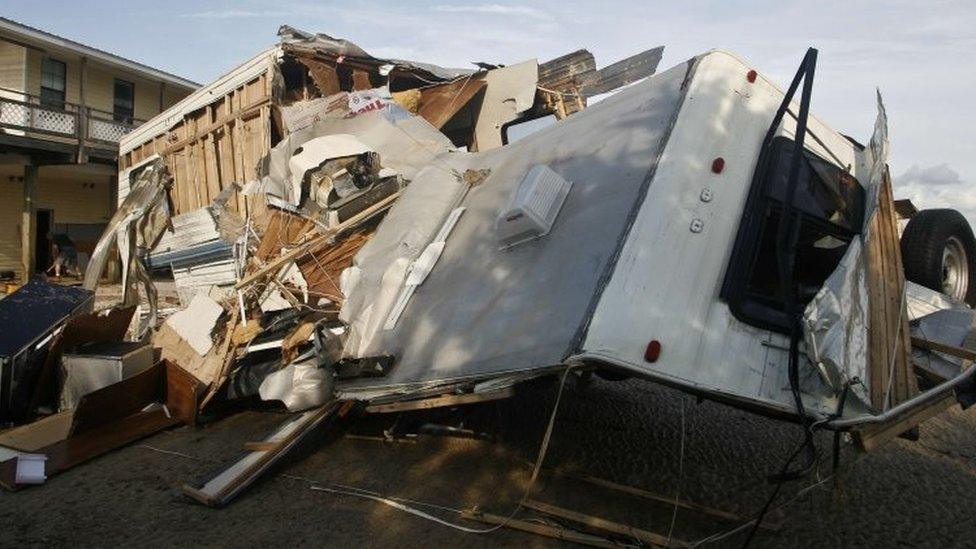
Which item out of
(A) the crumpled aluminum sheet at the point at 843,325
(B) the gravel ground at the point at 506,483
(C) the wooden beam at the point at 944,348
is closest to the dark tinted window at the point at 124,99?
(B) the gravel ground at the point at 506,483

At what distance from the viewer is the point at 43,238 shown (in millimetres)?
17047

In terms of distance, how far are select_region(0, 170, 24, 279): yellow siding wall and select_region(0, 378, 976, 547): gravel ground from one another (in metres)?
15.0

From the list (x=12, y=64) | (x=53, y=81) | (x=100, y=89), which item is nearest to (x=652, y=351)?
(x=12, y=64)

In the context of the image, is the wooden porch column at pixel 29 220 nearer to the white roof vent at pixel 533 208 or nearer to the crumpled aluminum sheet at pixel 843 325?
the white roof vent at pixel 533 208

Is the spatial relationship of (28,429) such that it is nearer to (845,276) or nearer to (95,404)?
(95,404)

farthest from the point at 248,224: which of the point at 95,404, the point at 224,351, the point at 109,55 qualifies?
the point at 109,55

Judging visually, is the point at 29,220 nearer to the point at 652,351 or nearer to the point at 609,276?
the point at 609,276

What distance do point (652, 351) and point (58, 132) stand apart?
→ 1747cm

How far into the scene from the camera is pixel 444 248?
5.04 m

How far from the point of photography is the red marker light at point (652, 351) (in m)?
3.04

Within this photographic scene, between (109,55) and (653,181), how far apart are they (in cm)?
1894

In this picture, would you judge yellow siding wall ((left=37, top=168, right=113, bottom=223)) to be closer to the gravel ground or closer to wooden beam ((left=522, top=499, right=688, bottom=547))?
the gravel ground

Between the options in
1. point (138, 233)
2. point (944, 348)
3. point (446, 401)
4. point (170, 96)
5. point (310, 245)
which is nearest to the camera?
point (944, 348)

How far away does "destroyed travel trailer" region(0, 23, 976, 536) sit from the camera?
3.11 meters
